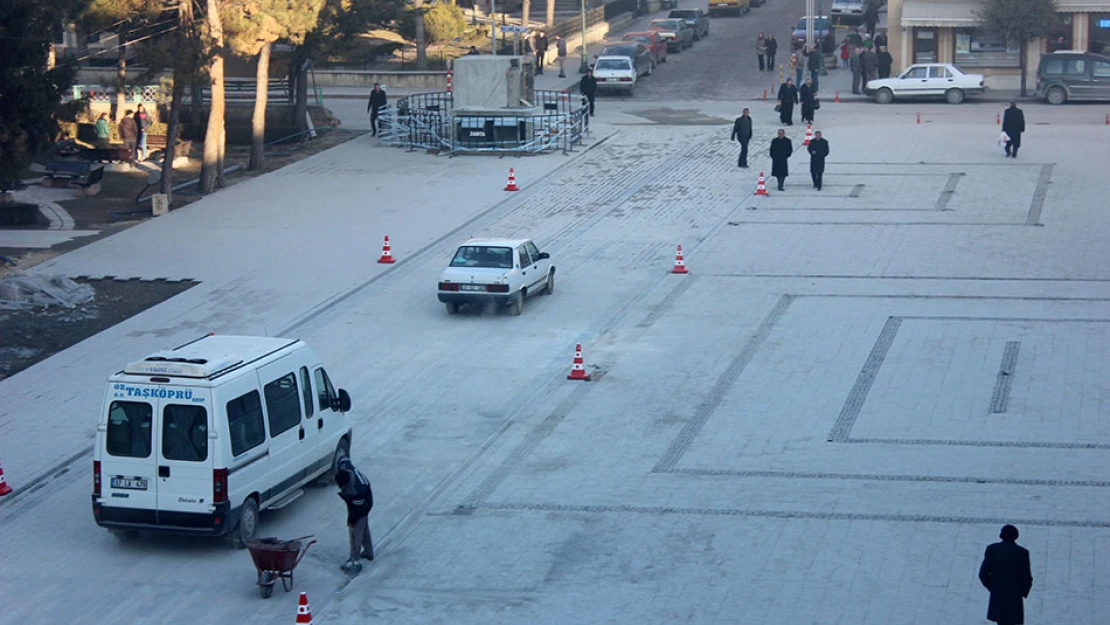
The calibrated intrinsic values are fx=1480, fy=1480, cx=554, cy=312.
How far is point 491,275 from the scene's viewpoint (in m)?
24.4

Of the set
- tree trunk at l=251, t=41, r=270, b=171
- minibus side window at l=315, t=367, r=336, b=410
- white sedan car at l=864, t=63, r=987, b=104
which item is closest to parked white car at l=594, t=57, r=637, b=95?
white sedan car at l=864, t=63, r=987, b=104

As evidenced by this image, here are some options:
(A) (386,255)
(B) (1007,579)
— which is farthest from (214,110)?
(B) (1007,579)

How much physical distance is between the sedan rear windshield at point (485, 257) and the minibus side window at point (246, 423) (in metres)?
9.57

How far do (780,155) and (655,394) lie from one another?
1426 centimetres

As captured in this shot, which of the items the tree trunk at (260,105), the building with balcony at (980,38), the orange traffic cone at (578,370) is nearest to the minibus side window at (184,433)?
the orange traffic cone at (578,370)

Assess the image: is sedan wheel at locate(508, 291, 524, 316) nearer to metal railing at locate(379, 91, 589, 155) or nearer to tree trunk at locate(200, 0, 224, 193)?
tree trunk at locate(200, 0, 224, 193)

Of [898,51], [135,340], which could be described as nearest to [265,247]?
[135,340]

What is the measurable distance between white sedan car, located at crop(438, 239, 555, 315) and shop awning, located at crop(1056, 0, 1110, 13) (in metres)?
29.3

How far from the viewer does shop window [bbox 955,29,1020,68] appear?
48.7 m

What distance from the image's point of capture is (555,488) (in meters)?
17.2

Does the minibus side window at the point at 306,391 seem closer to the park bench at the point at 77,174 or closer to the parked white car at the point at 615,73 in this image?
the park bench at the point at 77,174

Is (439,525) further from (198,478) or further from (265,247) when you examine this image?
(265,247)

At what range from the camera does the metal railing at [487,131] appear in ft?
130

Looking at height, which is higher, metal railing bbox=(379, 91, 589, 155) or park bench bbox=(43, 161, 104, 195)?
metal railing bbox=(379, 91, 589, 155)
